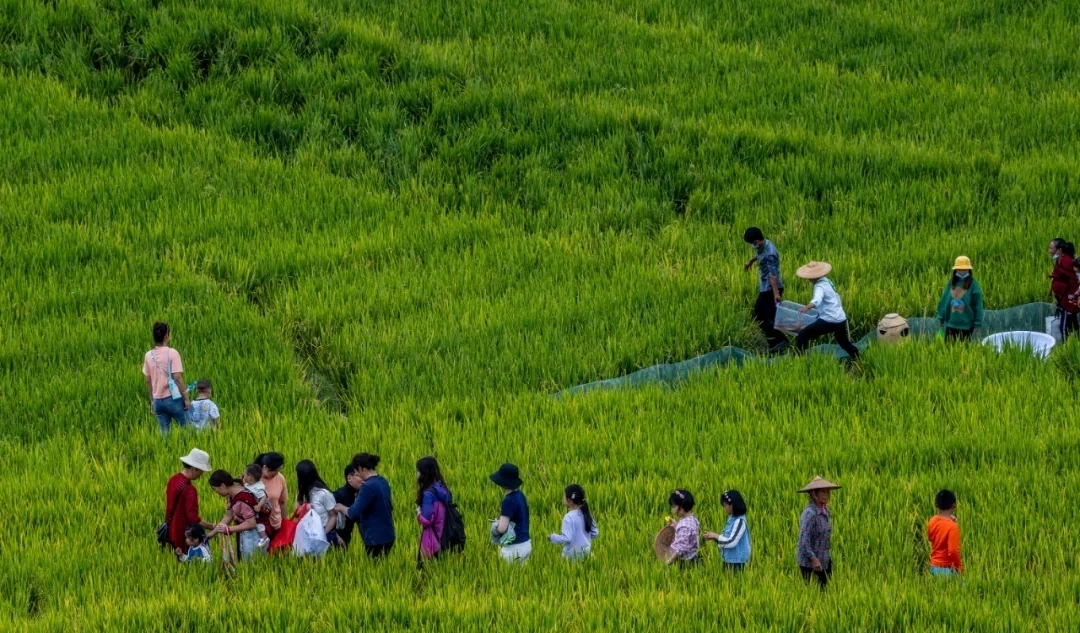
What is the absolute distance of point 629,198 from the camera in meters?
16.5

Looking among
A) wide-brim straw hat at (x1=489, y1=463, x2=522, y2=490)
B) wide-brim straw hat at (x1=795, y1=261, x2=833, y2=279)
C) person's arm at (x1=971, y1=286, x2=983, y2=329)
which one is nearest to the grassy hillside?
person's arm at (x1=971, y1=286, x2=983, y2=329)

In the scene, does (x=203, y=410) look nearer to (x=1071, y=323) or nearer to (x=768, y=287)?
(x=768, y=287)

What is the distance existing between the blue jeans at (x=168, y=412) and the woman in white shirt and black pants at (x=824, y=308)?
5.44m

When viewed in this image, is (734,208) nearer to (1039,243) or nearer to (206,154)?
(1039,243)

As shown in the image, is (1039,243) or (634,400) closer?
(634,400)

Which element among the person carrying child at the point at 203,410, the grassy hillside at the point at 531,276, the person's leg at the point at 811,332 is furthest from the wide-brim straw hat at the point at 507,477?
the person's leg at the point at 811,332

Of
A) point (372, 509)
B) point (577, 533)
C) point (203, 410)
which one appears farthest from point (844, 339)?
point (203, 410)

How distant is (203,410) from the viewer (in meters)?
11.8

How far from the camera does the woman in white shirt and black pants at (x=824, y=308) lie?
13.1 metres

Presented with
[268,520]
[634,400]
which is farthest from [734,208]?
[268,520]

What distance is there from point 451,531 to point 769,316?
5413 millimetres

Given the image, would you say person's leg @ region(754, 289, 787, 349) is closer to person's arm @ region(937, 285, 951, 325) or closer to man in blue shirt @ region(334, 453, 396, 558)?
person's arm @ region(937, 285, 951, 325)

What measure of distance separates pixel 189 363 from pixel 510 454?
11.1ft

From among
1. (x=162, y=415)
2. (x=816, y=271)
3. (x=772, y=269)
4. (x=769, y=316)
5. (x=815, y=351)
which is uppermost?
(x=772, y=269)
